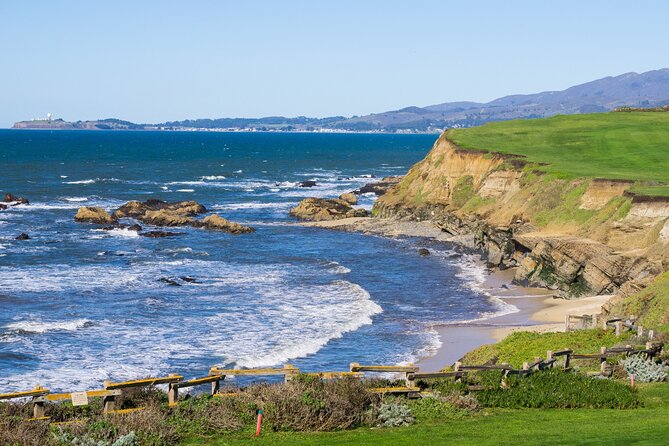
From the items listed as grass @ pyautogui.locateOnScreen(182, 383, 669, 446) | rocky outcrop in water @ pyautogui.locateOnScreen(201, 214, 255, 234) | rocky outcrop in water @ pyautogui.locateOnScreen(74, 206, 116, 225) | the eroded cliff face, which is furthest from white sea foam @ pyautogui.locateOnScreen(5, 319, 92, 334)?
rocky outcrop in water @ pyautogui.locateOnScreen(74, 206, 116, 225)

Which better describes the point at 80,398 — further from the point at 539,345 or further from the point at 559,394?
the point at 539,345

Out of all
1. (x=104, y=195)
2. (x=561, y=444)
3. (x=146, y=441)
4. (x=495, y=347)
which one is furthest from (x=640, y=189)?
(x=104, y=195)

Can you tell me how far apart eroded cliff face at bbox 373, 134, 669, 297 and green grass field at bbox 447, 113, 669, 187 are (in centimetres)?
243

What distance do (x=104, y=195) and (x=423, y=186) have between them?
132ft

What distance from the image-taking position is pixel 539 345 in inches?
1118

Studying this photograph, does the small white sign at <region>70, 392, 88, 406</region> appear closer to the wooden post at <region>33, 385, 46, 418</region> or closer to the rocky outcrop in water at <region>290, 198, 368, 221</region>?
the wooden post at <region>33, 385, 46, 418</region>

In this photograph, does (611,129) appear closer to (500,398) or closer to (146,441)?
(500,398)

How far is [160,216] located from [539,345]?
53097 mm

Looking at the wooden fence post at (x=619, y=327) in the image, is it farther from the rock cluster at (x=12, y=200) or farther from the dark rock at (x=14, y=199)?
the dark rock at (x=14, y=199)

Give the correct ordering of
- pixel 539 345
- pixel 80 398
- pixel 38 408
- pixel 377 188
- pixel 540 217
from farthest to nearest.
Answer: pixel 377 188 < pixel 540 217 < pixel 539 345 < pixel 80 398 < pixel 38 408

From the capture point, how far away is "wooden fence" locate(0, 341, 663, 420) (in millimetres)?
17438

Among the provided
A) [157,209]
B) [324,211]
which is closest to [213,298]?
[324,211]

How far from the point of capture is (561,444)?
53.8 feet

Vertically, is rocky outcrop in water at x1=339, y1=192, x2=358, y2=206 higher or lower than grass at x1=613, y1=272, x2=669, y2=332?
lower
